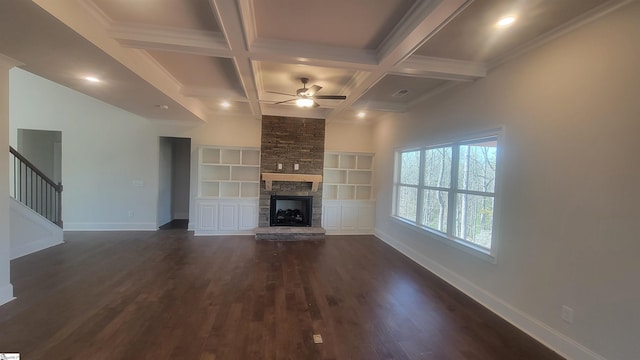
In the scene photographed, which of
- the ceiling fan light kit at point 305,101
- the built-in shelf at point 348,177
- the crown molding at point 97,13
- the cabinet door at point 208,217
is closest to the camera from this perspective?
the crown molding at point 97,13

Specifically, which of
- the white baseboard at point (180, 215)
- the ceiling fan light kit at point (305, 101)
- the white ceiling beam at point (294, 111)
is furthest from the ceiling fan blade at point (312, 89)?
the white baseboard at point (180, 215)

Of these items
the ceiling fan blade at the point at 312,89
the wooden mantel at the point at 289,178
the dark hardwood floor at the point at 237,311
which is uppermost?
the ceiling fan blade at the point at 312,89

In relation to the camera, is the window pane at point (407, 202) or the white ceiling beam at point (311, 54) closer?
the white ceiling beam at point (311, 54)

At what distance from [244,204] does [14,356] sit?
4.36m

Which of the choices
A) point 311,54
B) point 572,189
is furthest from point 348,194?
point 572,189

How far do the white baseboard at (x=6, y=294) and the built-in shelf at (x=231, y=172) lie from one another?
363 cm

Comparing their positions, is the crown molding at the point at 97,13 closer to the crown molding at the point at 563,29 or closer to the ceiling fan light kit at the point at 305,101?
the ceiling fan light kit at the point at 305,101

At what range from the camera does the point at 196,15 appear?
94.3 inches

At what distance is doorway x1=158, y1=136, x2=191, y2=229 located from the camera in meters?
7.01

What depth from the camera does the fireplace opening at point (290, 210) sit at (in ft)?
21.1

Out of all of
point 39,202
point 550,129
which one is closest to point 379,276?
point 550,129

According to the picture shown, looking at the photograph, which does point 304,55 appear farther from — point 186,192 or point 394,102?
point 186,192

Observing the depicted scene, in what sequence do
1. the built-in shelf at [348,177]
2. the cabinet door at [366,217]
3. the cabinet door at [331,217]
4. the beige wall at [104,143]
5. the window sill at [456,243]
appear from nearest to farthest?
1. the window sill at [456,243]
2. the beige wall at [104,143]
3. the cabinet door at [331,217]
4. the cabinet door at [366,217]
5. the built-in shelf at [348,177]

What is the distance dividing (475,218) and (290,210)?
4.19 metres
